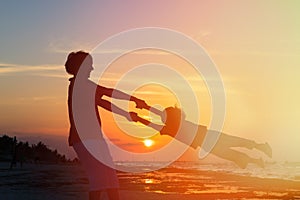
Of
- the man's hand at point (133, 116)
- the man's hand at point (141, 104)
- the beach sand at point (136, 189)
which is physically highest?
the beach sand at point (136, 189)

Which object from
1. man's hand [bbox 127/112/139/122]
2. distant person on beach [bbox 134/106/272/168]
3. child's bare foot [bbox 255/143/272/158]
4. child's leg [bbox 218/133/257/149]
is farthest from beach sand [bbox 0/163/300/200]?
child's bare foot [bbox 255/143/272/158]

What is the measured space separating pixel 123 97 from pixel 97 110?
2.49ft

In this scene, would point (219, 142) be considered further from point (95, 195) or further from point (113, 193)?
point (95, 195)

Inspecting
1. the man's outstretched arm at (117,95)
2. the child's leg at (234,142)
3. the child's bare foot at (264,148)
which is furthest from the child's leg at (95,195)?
the child's bare foot at (264,148)

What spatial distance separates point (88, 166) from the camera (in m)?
5.49

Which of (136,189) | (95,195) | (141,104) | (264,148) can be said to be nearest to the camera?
(264,148)

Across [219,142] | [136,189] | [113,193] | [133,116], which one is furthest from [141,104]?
[136,189]

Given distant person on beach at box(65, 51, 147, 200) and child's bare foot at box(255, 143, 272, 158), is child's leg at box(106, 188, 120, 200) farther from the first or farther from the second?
child's bare foot at box(255, 143, 272, 158)

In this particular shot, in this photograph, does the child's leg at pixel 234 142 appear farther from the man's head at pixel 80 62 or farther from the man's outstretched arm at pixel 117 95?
the man's head at pixel 80 62

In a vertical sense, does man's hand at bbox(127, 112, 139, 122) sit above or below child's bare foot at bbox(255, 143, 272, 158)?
above

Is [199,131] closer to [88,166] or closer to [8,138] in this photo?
[88,166]

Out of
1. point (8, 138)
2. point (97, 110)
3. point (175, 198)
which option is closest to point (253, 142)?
point (97, 110)

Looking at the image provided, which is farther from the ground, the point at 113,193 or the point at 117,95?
the point at 117,95

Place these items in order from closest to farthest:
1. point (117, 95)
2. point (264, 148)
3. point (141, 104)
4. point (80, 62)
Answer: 1. point (264, 148)
2. point (141, 104)
3. point (117, 95)
4. point (80, 62)
